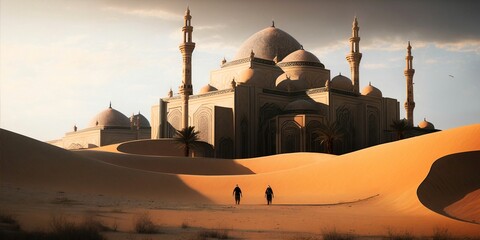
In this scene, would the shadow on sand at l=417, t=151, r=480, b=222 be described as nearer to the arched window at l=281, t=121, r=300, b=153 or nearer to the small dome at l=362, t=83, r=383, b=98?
the arched window at l=281, t=121, r=300, b=153

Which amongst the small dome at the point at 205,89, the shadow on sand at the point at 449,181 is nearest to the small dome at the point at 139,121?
the small dome at the point at 205,89

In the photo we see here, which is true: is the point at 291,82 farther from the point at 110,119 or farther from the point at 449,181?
the point at 449,181

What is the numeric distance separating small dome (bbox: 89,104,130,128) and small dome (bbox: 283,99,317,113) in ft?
88.7

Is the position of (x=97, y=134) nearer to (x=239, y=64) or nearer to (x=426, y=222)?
(x=239, y=64)

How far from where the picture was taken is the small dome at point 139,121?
6641 cm

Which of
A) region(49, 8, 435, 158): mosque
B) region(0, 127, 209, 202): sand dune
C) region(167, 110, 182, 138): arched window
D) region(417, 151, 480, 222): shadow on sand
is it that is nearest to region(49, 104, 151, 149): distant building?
region(49, 8, 435, 158): mosque

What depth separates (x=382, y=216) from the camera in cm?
1597

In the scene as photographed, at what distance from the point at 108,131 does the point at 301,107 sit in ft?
89.2

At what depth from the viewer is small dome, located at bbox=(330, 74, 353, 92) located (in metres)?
47.6

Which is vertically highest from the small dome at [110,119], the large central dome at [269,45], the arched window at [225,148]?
the large central dome at [269,45]

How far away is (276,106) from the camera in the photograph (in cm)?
4753

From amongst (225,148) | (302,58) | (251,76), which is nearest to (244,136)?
(225,148)

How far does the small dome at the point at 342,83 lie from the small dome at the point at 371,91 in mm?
2861

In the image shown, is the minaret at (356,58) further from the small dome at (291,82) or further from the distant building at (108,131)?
the distant building at (108,131)
